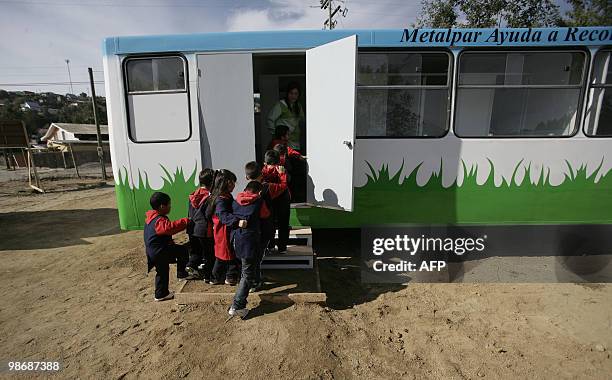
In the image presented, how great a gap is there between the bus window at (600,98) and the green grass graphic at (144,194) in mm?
5201

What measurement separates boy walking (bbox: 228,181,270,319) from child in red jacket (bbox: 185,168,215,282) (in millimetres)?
530

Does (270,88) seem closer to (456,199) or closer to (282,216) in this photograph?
(282,216)

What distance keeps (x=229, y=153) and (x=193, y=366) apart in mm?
2469

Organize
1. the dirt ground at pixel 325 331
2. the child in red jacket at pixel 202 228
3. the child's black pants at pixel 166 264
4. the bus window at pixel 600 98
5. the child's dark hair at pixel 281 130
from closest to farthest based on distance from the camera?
the dirt ground at pixel 325 331 → the child's black pants at pixel 166 264 → the child in red jacket at pixel 202 228 → the bus window at pixel 600 98 → the child's dark hair at pixel 281 130

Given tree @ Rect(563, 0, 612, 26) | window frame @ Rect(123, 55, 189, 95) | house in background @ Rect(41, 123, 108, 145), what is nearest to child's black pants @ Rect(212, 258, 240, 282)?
window frame @ Rect(123, 55, 189, 95)

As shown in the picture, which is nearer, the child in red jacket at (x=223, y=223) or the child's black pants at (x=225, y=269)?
the child in red jacket at (x=223, y=223)

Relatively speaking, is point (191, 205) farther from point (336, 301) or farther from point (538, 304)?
point (538, 304)

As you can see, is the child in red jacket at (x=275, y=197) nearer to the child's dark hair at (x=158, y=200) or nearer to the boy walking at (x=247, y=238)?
the boy walking at (x=247, y=238)

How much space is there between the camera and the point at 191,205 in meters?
3.72

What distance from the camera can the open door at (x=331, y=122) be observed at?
362 cm

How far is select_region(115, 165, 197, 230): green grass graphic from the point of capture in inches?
167

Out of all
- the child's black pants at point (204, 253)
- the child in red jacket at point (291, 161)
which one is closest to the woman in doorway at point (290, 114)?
the child in red jacket at point (291, 161)

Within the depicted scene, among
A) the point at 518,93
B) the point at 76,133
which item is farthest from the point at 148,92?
the point at 76,133

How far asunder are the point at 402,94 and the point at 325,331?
298 cm
